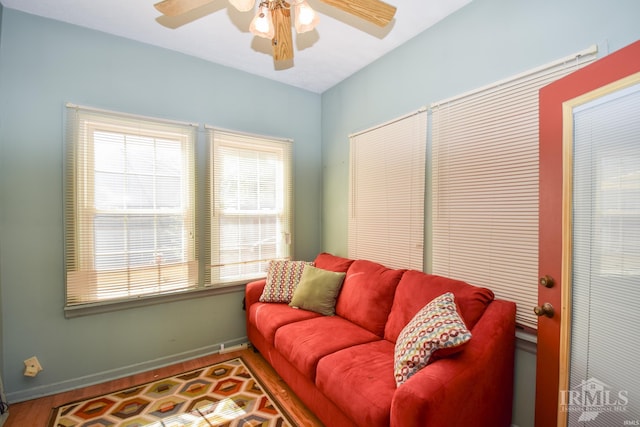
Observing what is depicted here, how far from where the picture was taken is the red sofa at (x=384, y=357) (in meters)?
1.26

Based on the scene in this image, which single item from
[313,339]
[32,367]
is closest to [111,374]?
[32,367]

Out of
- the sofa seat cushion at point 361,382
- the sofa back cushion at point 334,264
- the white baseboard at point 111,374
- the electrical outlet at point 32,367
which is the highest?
the sofa back cushion at point 334,264

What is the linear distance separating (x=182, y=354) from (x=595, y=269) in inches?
117

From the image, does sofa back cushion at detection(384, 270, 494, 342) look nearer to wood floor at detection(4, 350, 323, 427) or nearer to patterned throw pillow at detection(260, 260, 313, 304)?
wood floor at detection(4, 350, 323, 427)

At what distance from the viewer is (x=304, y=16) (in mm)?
1393

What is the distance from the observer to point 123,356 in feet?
7.63

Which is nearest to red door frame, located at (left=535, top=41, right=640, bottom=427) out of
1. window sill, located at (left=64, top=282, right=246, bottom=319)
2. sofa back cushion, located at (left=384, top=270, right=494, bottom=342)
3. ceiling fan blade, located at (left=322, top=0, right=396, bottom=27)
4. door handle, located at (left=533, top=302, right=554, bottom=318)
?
door handle, located at (left=533, top=302, right=554, bottom=318)

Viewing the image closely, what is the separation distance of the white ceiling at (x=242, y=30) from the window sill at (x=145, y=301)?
214 cm

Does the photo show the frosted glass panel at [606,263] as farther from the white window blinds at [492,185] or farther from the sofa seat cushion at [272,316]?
the sofa seat cushion at [272,316]

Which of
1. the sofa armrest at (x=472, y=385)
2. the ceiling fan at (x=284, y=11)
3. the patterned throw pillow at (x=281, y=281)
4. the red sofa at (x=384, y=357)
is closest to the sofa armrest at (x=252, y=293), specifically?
the patterned throw pillow at (x=281, y=281)

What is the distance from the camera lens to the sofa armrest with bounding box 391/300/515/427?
46.7 inches

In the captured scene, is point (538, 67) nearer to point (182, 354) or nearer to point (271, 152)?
point (271, 152)

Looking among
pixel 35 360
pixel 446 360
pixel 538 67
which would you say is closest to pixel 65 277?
pixel 35 360

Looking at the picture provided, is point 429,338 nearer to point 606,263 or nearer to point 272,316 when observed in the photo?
point 606,263
